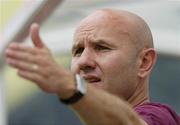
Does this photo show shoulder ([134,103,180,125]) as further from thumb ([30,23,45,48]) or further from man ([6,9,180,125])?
thumb ([30,23,45,48])

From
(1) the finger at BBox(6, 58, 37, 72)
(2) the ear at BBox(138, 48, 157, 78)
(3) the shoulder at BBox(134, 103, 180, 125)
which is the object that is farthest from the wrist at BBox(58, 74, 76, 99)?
(2) the ear at BBox(138, 48, 157, 78)

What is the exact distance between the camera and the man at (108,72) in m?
2.02

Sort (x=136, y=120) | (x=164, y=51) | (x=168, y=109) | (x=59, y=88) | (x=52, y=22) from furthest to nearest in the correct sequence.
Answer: (x=52, y=22)
(x=164, y=51)
(x=168, y=109)
(x=136, y=120)
(x=59, y=88)

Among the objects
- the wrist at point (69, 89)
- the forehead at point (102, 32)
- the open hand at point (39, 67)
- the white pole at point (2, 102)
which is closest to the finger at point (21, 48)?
the open hand at point (39, 67)

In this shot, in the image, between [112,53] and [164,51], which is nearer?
[112,53]

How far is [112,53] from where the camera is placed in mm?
2596

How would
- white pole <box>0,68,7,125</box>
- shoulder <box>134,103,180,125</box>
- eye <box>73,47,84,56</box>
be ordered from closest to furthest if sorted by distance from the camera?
white pole <box>0,68,7,125</box> → shoulder <box>134,103,180,125</box> → eye <box>73,47,84,56</box>

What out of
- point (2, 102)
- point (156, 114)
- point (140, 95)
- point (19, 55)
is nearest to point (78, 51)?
point (140, 95)

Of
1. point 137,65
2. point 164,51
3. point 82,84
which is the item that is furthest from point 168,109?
point 164,51

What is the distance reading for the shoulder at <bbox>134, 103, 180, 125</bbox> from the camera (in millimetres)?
2406

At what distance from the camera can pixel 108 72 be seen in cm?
256

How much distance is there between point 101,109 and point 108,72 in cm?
48

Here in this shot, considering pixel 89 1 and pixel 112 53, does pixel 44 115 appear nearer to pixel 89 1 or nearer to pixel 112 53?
pixel 89 1

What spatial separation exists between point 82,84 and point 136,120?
0.63ft
